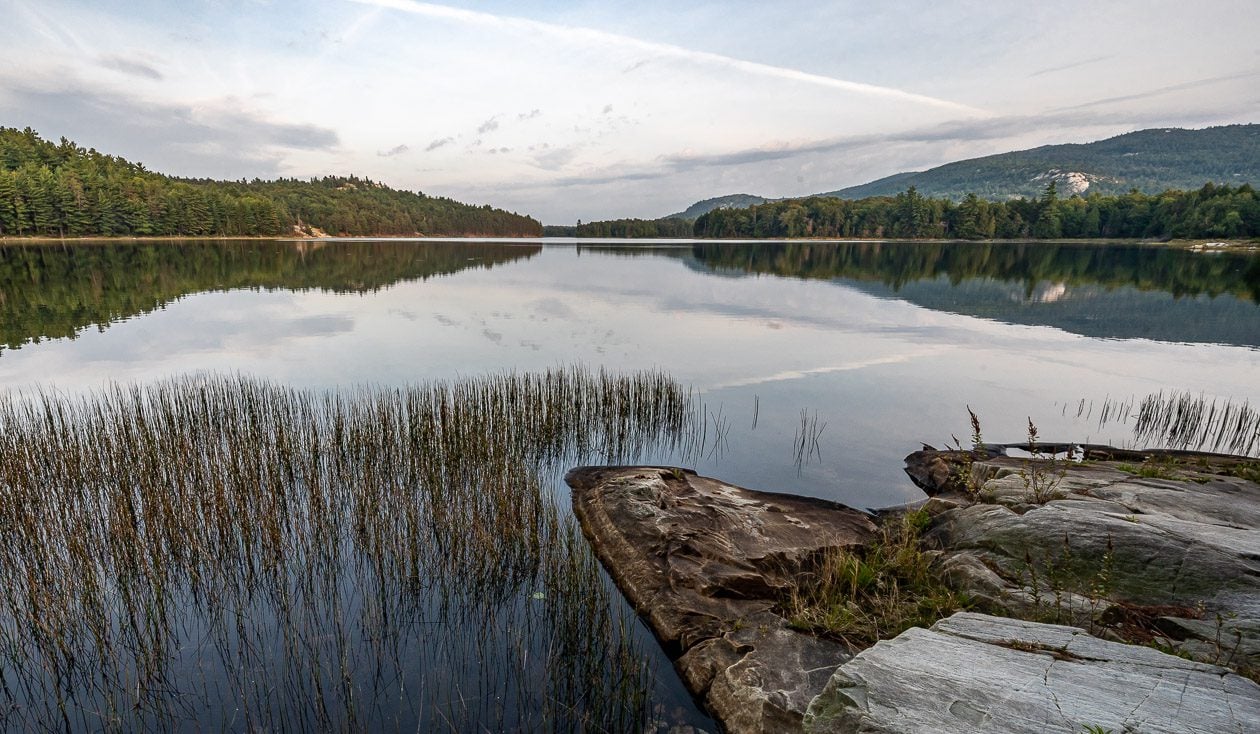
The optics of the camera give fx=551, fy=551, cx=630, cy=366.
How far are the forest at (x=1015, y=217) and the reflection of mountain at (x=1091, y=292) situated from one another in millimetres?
51530

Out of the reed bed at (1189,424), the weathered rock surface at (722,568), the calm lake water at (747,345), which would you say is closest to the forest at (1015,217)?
the calm lake water at (747,345)

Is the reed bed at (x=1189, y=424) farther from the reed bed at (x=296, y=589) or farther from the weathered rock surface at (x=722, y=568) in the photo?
the reed bed at (x=296, y=589)

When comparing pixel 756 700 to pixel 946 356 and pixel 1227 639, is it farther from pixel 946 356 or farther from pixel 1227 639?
pixel 946 356

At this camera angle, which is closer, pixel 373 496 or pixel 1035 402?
pixel 373 496

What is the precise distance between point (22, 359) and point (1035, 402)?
3259cm

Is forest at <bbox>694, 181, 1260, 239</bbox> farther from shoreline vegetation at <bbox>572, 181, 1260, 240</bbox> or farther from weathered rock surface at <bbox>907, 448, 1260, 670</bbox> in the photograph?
weathered rock surface at <bbox>907, 448, 1260, 670</bbox>

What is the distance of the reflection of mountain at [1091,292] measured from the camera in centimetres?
2928

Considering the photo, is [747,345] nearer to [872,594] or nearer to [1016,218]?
[872,594]

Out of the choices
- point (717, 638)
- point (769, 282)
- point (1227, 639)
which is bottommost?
point (717, 638)

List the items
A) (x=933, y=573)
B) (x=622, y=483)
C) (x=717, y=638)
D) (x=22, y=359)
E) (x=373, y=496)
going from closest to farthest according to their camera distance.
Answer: (x=717, y=638) < (x=933, y=573) < (x=373, y=496) < (x=622, y=483) < (x=22, y=359)

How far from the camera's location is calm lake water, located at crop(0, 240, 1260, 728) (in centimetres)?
1420

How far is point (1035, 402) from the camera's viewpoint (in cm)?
1662

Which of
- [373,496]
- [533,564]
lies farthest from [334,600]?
[533,564]

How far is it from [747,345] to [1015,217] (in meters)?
162
